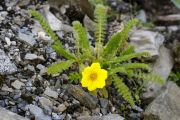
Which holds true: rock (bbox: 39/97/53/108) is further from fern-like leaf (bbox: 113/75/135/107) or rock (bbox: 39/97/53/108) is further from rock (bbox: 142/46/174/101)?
rock (bbox: 142/46/174/101)

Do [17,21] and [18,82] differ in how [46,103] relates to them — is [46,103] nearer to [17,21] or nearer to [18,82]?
[18,82]

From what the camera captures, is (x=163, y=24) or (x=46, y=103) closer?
(x=46, y=103)

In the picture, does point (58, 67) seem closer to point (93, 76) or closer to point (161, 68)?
point (93, 76)

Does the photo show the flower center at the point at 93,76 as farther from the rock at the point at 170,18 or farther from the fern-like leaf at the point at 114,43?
the rock at the point at 170,18

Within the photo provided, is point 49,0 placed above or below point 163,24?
above

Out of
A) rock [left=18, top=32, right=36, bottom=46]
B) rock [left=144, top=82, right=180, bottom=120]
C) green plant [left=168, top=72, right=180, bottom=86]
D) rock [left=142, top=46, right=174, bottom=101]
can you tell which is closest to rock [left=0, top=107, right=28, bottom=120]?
rock [left=18, top=32, right=36, bottom=46]

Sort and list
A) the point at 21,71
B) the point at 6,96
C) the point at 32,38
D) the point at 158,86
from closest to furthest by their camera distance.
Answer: the point at 6,96 < the point at 21,71 < the point at 32,38 < the point at 158,86

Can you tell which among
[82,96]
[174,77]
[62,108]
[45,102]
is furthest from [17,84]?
[174,77]

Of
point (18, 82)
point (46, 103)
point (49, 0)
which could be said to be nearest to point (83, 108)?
point (46, 103)
